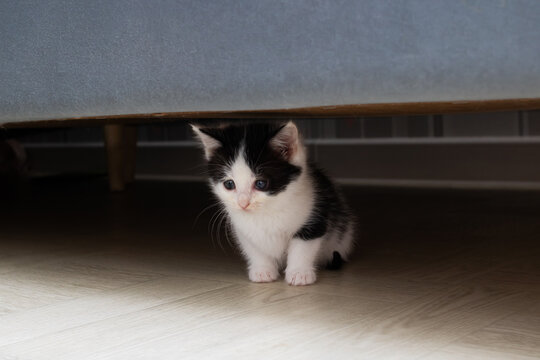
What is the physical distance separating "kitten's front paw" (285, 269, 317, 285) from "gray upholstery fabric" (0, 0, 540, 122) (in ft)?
1.25

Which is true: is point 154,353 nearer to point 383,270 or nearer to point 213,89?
point 213,89

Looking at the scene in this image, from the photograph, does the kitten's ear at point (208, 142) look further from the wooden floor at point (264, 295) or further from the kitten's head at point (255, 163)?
the wooden floor at point (264, 295)

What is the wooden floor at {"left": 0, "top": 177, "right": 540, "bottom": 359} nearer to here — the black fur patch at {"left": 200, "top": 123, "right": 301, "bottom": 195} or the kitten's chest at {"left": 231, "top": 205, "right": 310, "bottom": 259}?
the kitten's chest at {"left": 231, "top": 205, "right": 310, "bottom": 259}

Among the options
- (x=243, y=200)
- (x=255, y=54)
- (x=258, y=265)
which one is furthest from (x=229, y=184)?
(x=255, y=54)

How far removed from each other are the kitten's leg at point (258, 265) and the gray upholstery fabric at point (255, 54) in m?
0.37

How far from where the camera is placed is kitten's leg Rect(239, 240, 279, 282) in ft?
4.01

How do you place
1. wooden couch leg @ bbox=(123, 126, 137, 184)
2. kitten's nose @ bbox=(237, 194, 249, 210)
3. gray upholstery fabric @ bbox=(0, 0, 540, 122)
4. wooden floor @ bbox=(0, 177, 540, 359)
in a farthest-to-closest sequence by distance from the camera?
wooden couch leg @ bbox=(123, 126, 137, 184)
kitten's nose @ bbox=(237, 194, 249, 210)
wooden floor @ bbox=(0, 177, 540, 359)
gray upholstery fabric @ bbox=(0, 0, 540, 122)

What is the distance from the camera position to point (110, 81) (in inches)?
40.6

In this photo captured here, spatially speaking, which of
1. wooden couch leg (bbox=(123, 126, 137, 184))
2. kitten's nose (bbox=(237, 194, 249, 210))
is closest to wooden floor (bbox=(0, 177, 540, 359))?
kitten's nose (bbox=(237, 194, 249, 210))

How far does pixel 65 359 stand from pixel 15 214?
63.7 inches

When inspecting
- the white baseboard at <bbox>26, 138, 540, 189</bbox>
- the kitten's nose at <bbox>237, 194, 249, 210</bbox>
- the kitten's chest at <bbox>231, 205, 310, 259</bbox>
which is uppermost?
the kitten's nose at <bbox>237, 194, 249, 210</bbox>

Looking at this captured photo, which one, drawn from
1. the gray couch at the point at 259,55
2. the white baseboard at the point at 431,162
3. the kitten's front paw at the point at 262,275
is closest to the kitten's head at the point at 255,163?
the kitten's front paw at the point at 262,275

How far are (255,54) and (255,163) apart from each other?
34 centimetres

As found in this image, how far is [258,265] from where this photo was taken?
124cm
